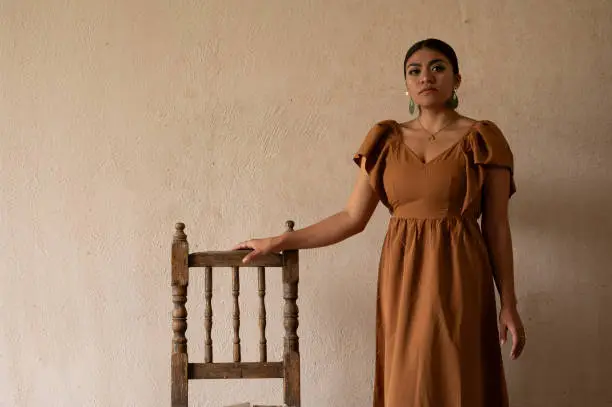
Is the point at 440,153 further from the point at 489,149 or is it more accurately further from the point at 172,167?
the point at 172,167

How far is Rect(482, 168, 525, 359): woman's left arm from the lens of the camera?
1.36 metres

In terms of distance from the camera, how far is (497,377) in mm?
1360

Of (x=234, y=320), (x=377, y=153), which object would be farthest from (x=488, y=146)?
(x=234, y=320)

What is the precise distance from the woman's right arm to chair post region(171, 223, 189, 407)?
145 mm

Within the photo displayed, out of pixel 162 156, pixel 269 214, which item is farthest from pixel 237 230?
pixel 162 156

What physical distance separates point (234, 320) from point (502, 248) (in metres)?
0.63

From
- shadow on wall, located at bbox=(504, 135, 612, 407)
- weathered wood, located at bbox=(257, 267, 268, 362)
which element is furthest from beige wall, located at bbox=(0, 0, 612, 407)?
weathered wood, located at bbox=(257, 267, 268, 362)

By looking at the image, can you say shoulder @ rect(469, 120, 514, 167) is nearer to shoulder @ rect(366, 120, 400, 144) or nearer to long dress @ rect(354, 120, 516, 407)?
long dress @ rect(354, 120, 516, 407)

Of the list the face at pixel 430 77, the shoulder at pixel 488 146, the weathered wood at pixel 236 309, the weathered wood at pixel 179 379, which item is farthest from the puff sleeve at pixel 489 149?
the weathered wood at pixel 179 379

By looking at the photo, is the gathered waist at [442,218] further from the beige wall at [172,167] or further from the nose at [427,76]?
the beige wall at [172,167]

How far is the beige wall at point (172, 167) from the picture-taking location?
1.81 meters

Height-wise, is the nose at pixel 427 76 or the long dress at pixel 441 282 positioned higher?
the nose at pixel 427 76

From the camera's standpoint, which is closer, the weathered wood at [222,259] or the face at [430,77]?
the face at [430,77]

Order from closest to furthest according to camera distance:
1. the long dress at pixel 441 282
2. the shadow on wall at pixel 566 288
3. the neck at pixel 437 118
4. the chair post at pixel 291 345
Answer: the long dress at pixel 441 282 → the neck at pixel 437 118 → the chair post at pixel 291 345 → the shadow on wall at pixel 566 288
